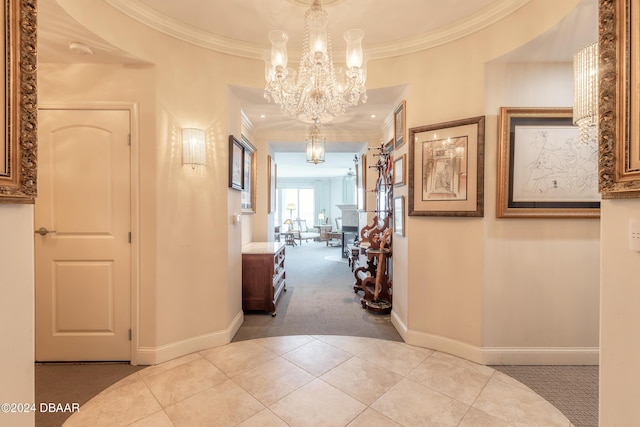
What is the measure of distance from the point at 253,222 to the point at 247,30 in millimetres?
3098

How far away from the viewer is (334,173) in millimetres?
11359

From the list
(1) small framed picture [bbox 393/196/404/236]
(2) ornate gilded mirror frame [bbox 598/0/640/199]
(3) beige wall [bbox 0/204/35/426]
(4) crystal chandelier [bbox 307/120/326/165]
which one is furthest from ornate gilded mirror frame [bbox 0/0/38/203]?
(4) crystal chandelier [bbox 307/120/326/165]

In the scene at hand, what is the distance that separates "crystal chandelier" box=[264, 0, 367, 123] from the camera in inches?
75.5

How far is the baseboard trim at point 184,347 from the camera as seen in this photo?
2.32 meters

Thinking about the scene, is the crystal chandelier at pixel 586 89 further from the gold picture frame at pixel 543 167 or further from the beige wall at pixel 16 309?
the beige wall at pixel 16 309

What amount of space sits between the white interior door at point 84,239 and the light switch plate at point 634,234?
123 inches

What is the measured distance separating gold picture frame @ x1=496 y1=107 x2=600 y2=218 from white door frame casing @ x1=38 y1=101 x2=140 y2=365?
10.00 feet

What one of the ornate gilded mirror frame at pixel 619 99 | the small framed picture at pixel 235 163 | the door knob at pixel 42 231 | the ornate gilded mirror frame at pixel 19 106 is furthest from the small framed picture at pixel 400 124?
the door knob at pixel 42 231

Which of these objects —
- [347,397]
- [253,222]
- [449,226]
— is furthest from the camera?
[253,222]

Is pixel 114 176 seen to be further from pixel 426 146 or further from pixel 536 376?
pixel 536 376

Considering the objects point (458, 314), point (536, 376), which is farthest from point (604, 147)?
point (536, 376)

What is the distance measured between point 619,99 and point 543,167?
136cm

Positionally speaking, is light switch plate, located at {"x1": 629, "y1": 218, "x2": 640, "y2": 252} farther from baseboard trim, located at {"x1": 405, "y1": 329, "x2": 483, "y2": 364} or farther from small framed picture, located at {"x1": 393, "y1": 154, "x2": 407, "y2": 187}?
small framed picture, located at {"x1": 393, "y1": 154, "x2": 407, "y2": 187}

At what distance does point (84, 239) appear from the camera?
7.59 feet
